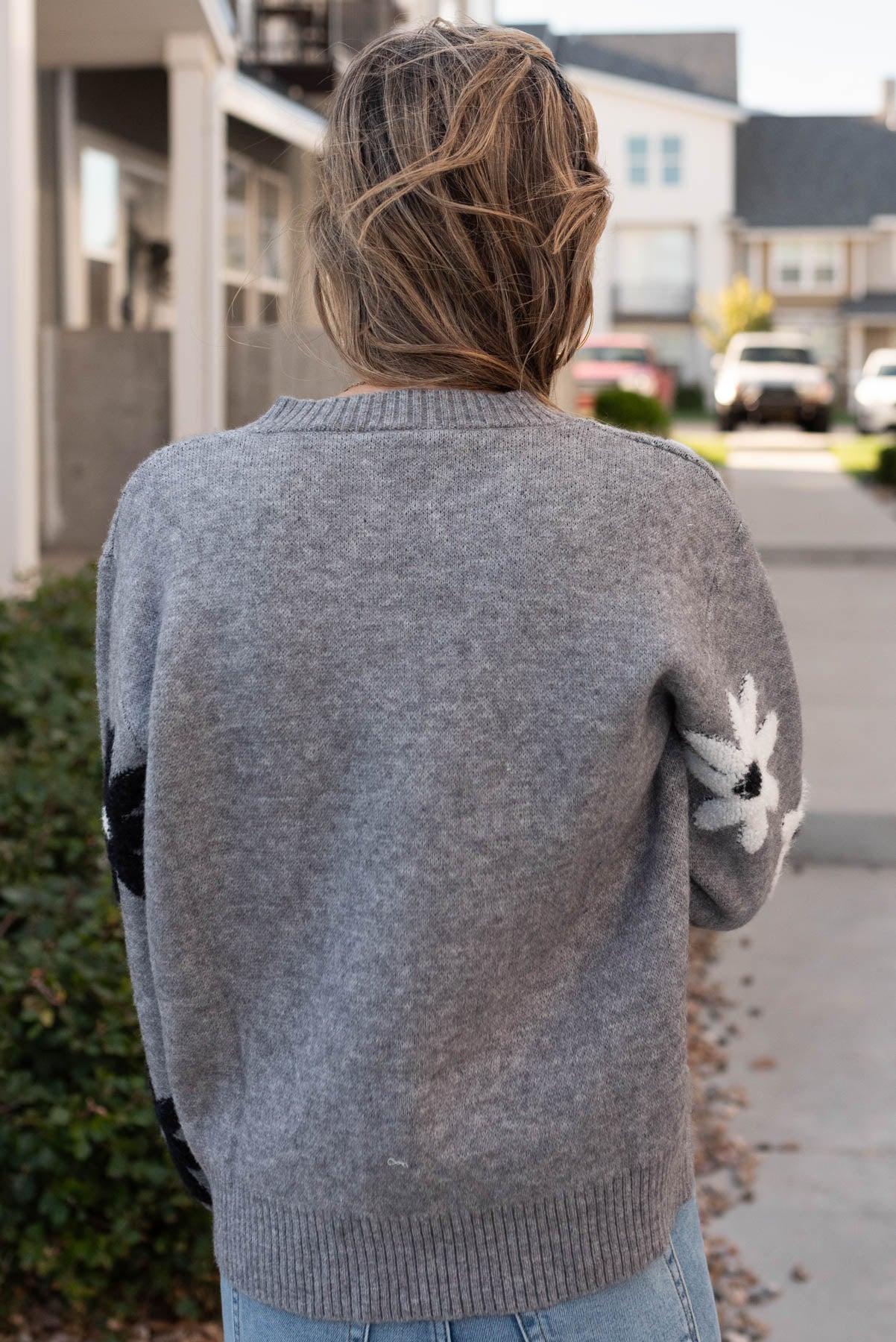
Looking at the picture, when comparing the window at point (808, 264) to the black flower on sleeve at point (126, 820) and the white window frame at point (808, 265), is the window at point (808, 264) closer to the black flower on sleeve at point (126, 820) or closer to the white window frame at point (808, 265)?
the white window frame at point (808, 265)

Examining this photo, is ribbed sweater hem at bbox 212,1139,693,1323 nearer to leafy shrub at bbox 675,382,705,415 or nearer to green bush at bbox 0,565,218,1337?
green bush at bbox 0,565,218,1337

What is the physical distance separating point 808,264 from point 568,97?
46.8 metres

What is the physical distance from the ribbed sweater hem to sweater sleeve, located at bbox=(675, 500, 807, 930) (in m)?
0.31

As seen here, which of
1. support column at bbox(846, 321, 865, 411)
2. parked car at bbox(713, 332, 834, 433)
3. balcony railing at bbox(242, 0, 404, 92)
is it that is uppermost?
balcony railing at bbox(242, 0, 404, 92)

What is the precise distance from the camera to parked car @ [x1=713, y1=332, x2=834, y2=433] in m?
28.4

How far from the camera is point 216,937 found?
135cm

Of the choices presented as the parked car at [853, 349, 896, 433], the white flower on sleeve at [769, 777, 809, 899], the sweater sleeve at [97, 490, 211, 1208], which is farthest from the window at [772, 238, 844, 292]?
the sweater sleeve at [97, 490, 211, 1208]

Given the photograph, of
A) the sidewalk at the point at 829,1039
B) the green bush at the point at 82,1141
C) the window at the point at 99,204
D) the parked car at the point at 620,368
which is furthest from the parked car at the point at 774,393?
the green bush at the point at 82,1141

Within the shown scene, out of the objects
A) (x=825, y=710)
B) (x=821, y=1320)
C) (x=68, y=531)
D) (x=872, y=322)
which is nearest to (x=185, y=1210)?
(x=821, y=1320)

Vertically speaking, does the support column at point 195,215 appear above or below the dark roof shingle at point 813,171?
below

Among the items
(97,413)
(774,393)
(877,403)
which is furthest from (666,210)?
(97,413)

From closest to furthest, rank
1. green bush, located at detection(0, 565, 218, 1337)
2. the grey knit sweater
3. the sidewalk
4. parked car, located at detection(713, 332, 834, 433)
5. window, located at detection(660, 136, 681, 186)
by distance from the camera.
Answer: the grey knit sweater → green bush, located at detection(0, 565, 218, 1337) → the sidewalk → parked car, located at detection(713, 332, 834, 433) → window, located at detection(660, 136, 681, 186)

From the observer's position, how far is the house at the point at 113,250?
6453mm

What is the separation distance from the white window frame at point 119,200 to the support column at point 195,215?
1.60m
